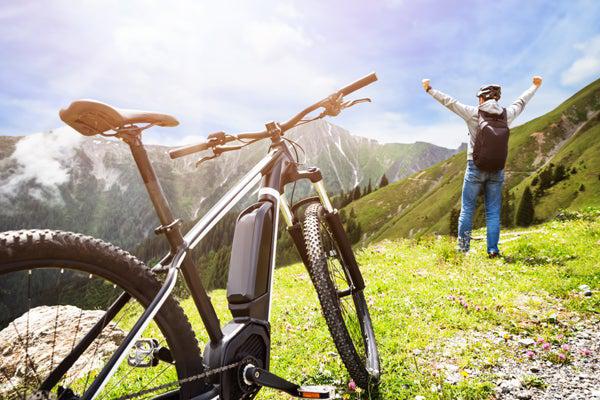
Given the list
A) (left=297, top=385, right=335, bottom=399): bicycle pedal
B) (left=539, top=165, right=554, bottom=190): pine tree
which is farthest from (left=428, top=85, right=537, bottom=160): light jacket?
(left=539, top=165, right=554, bottom=190): pine tree

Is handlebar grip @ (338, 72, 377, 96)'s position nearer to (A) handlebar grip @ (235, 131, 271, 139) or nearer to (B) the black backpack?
(A) handlebar grip @ (235, 131, 271, 139)

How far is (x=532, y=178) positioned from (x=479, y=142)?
Answer: 133307 mm

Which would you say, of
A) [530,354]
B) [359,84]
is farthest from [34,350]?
[530,354]

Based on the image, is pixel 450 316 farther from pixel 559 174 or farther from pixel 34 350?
pixel 559 174

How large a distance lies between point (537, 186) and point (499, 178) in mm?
124768

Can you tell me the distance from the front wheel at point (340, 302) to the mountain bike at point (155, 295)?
21 mm

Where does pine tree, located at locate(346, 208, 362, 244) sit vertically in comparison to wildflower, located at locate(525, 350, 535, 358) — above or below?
below

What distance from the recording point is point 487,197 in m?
11.7

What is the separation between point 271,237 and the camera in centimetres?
389

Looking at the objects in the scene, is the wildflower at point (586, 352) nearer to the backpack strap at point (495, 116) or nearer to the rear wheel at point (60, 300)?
the rear wheel at point (60, 300)

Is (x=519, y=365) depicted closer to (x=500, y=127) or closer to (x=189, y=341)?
(x=189, y=341)

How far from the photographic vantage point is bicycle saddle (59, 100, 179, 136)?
2748 millimetres

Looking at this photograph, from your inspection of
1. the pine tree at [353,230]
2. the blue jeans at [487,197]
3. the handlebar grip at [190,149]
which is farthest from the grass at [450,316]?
the pine tree at [353,230]

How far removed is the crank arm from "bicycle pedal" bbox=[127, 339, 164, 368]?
2.51 ft
